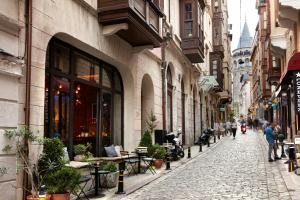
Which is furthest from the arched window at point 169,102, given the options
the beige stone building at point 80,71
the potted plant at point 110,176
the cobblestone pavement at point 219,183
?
the potted plant at point 110,176

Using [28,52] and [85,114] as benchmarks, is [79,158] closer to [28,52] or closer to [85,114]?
[85,114]

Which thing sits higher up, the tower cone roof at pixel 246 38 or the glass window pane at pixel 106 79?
the tower cone roof at pixel 246 38

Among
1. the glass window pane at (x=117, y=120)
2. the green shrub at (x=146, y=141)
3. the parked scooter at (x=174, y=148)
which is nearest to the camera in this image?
the glass window pane at (x=117, y=120)

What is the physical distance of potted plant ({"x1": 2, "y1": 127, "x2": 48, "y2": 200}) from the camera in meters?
7.87

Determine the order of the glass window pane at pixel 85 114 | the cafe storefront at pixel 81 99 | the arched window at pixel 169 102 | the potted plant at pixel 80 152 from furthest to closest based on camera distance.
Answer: the arched window at pixel 169 102 < the glass window pane at pixel 85 114 < the potted plant at pixel 80 152 < the cafe storefront at pixel 81 99

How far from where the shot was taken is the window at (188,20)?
24828 millimetres

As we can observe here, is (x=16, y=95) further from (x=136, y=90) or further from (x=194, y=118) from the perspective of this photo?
(x=194, y=118)

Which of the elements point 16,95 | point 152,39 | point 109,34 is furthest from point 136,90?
point 16,95

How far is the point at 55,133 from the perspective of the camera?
10.7 meters

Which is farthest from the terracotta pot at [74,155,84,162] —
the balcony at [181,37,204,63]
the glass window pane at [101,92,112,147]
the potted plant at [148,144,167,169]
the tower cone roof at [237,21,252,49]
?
the tower cone roof at [237,21,252,49]

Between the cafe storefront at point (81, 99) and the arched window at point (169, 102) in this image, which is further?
the arched window at point (169, 102)

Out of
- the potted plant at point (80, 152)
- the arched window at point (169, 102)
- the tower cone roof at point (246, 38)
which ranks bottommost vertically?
the potted plant at point (80, 152)

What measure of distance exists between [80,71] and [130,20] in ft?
7.13

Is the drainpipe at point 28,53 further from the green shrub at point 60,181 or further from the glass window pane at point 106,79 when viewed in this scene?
the glass window pane at point 106,79
